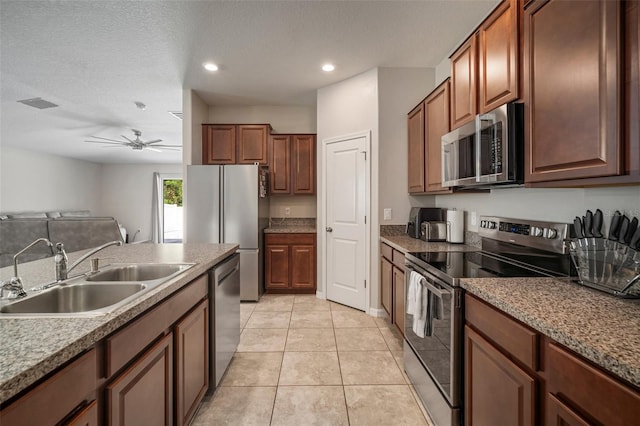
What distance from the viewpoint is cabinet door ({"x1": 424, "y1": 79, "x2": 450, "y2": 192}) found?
243cm

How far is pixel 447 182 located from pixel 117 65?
3.60 m

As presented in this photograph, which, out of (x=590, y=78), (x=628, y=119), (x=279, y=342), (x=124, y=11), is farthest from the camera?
(x=279, y=342)

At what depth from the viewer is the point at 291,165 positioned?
4504mm

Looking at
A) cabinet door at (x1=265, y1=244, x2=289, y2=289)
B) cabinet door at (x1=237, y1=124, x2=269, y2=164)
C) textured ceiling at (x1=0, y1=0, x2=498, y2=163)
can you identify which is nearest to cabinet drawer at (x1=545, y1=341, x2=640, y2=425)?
textured ceiling at (x1=0, y1=0, x2=498, y2=163)

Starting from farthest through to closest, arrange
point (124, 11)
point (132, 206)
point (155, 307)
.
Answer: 1. point (132, 206)
2. point (124, 11)
3. point (155, 307)

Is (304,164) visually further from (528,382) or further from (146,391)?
(528,382)

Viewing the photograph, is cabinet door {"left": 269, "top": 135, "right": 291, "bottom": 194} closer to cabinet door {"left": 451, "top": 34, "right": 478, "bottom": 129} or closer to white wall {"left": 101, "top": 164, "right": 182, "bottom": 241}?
cabinet door {"left": 451, "top": 34, "right": 478, "bottom": 129}

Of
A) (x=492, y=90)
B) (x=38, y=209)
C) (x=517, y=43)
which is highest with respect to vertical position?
(x=517, y=43)

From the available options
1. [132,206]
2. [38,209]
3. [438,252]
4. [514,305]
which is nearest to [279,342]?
[438,252]

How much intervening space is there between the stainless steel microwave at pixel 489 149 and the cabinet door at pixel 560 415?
102cm

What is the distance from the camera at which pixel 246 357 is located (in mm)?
2479

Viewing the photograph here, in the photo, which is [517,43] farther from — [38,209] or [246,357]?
[38,209]

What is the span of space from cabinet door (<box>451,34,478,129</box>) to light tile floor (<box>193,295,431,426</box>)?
1.88 metres

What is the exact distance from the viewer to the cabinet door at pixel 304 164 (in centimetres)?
448
